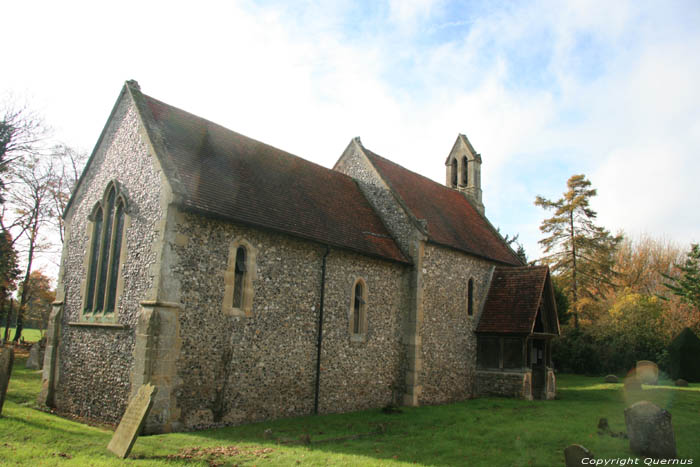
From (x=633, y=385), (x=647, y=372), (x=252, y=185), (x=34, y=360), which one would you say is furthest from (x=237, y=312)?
(x=647, y=372)

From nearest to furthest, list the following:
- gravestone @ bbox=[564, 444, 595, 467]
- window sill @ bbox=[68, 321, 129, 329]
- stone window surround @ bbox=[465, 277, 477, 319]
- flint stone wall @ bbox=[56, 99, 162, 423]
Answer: gravestone @ bbox=[564, 444, 595, 467], flint stone wall @ bbox=[56, 99, 162, 423], window sill @ bbox=[68, 321, 129, 329], stone window surround @ bbox=[465, 277, 477, 319]

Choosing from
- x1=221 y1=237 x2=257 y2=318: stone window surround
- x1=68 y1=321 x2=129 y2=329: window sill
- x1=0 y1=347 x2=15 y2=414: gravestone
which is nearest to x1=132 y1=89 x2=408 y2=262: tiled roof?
x1=221 y1=237 x2=257 y2=318: stone window surround

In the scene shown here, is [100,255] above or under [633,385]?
above

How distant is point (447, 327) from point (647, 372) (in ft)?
54.0

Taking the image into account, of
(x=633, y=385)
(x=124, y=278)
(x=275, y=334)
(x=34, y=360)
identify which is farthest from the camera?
(x=633, y=385)

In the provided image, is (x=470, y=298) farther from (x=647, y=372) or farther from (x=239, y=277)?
(x=647, y=372)

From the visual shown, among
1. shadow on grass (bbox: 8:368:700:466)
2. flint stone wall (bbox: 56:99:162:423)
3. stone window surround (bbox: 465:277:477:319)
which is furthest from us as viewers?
stone window surround (bbox: 465:277:477:319)

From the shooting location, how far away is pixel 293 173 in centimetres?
1881

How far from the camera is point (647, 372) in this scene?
96.6 feet

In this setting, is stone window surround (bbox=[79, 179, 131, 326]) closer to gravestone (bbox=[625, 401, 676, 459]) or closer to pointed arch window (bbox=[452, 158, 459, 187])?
gravestone (bbox=[625, 401, 676, 459])

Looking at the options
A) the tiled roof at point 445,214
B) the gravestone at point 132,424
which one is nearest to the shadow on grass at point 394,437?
the gravestone at point 132,424

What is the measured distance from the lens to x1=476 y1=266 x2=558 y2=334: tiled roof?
21.3m

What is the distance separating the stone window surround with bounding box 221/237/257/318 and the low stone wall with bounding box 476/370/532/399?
12.4 m

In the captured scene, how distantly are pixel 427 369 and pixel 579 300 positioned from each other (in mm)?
24670
